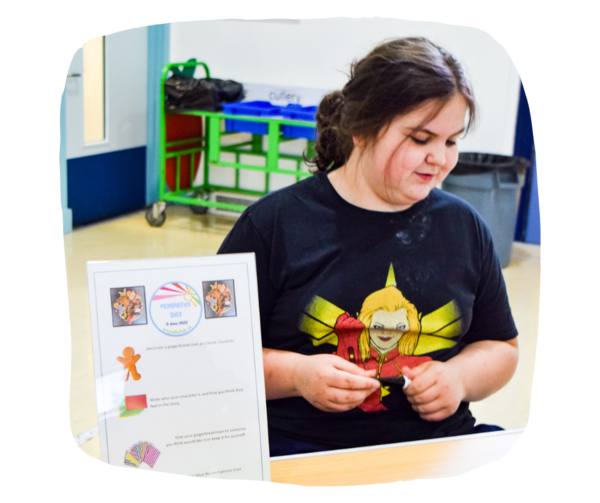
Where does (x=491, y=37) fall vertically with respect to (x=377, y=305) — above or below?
above

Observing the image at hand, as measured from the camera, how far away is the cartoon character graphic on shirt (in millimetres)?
938

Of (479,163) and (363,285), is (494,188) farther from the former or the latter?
(363,285)

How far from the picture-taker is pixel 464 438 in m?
1.00

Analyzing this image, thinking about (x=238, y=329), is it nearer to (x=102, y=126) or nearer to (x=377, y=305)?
(x=377, y=305)

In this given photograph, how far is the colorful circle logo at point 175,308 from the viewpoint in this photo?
0.82 meters

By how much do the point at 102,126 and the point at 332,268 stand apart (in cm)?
40

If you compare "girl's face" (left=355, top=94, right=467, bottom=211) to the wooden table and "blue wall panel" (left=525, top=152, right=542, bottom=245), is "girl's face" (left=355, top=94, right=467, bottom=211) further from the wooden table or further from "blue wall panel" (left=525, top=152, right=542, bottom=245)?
the wooden table

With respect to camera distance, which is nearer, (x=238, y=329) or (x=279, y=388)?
(x=238, y=329)

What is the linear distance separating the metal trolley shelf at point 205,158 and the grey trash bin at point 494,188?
23 centimetres

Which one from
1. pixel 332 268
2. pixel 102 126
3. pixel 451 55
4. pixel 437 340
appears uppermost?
pixel 451 55

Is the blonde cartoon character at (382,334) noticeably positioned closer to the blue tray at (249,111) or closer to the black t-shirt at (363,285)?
the black t-shirt at (363,285)

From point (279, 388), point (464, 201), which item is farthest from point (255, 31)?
point (279, 388)

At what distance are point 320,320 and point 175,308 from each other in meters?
0.21

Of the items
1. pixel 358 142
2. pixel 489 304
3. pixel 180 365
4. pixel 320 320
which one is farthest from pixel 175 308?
pixel 489 304
